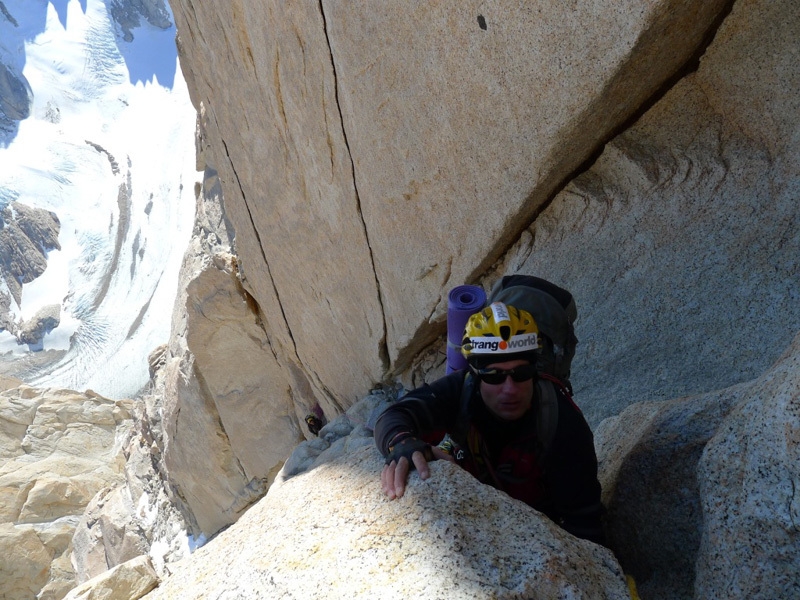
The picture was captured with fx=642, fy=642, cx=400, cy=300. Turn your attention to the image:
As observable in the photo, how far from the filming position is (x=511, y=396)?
250 centimetres

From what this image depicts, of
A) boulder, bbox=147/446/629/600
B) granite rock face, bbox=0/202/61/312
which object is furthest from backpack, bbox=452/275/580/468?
granite rock face, bbox=0/202/61/312

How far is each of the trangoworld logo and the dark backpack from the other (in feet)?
2.58

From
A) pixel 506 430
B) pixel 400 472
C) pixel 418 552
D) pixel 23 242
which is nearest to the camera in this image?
pixel 418 552

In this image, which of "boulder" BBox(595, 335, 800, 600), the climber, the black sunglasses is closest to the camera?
"boulder" BBox(595, 335, 800, 600)

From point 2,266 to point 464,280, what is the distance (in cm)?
4876

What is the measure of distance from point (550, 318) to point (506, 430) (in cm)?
107

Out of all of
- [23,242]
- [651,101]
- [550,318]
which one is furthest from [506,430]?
[23,242]

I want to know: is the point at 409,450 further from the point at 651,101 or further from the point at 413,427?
the point at 651,101

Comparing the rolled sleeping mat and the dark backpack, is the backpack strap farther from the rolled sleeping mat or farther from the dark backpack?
the rolled sleeping mat

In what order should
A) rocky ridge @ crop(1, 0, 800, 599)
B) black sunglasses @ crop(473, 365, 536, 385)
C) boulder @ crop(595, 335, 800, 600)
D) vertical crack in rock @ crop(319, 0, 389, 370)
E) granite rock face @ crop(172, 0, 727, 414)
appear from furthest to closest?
vertical crack in rock @ crop(319, 0, 389, 370) < granite rock face @ crop(172, 0, 727, 414) < black sunglasses @ crop(473, 365, 536, 385) < rocky ridge @ crop(1, 0, 800, 599) < boulder @ crop(595, 335, 800, 600)

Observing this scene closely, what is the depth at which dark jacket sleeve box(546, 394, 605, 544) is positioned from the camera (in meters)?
2.36

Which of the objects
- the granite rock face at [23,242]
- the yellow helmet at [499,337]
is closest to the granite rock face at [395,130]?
the yellow helmet at [499,337]

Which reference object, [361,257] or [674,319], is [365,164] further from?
[674,319]

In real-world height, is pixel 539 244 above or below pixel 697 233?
above
